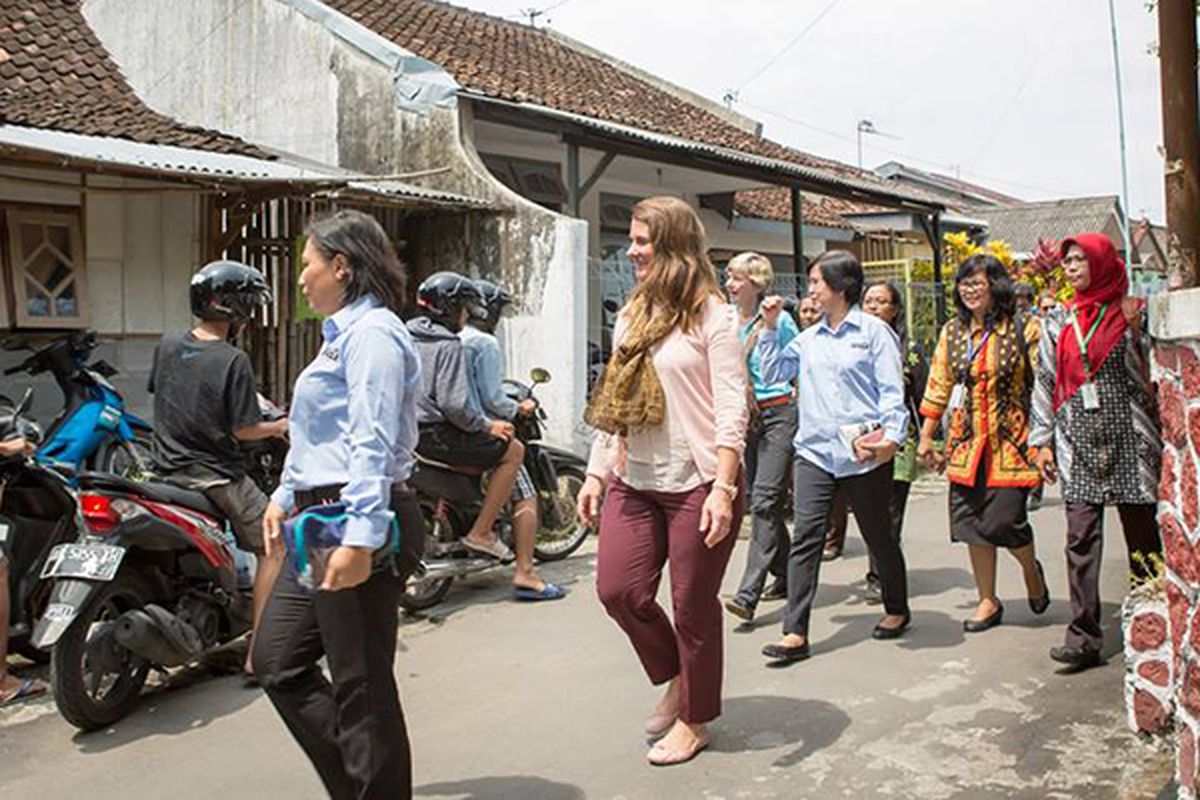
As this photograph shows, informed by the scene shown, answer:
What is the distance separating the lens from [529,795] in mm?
3998

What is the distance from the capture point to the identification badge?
19.3 feet

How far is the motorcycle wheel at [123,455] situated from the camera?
731 cm

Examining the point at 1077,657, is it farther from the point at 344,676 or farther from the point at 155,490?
the point at 155,490

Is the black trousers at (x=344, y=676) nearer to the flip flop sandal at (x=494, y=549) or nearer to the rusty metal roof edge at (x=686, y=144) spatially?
the flip flop sandal at (x=494, y=549)

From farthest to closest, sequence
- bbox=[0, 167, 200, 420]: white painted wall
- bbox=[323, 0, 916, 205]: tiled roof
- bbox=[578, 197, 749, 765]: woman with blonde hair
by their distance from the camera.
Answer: bbox=[323, 0, 916, 205]: tiled roof < bbox=[0, 167, 200, 420]: white painted wall < bbox=[578, 197, 749, 765]: woman with blonde hair

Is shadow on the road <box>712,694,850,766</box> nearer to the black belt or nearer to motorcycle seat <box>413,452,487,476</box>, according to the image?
the black belt

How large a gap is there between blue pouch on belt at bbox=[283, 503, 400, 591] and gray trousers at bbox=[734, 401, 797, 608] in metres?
3.16

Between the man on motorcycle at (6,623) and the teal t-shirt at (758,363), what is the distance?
3577 millimetres

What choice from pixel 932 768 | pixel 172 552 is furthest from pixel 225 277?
pixel 932 768

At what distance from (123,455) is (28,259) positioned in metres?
2.00

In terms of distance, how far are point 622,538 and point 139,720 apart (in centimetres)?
218

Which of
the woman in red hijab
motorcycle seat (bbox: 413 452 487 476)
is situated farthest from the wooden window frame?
the woman in red hijab

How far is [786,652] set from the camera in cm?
538

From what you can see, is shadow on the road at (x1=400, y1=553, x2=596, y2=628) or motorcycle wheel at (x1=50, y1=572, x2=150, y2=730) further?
shadow on the road at (x1=400, y1=553, x2=596, y2=628)
